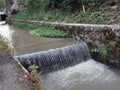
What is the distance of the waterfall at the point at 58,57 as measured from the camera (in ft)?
25.6

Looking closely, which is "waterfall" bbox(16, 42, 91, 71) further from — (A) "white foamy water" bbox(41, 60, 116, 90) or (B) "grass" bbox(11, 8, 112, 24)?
(B) "grass" bbox(11, 8, 112, 24)

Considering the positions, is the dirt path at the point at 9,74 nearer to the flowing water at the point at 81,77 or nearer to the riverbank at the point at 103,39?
the flowing water at the point at 81,77

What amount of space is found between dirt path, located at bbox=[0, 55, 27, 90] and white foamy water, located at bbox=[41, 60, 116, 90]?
4.45ft

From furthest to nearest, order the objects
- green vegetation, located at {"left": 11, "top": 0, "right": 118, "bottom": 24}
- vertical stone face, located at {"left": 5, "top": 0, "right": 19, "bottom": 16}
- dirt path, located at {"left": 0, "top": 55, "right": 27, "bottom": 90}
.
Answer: vertical stone face, located at {"left": 5, "top": 0, "right": 19, "bottom": 16} < green vegetation, located at {"left": 11, "top": 0, "right": 118, "bottom": 24} < dirt path, located at {"left": 0, "top": 55, "right": 27, "bottom": 90}

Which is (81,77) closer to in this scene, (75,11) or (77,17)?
(77,17)

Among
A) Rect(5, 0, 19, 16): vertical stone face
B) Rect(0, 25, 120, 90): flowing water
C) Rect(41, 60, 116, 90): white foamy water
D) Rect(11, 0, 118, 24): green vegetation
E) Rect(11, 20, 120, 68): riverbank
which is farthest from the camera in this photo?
Rect(5, 0, 19, 16): vertical stone face

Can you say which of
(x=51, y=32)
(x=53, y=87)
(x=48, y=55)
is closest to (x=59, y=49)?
(x=48, y=55)

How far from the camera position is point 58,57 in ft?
27.1

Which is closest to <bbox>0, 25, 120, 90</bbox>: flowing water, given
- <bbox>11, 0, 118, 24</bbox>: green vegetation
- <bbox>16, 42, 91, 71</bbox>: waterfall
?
<bbox>16, 42, 91, 71</bbox>: waterfall

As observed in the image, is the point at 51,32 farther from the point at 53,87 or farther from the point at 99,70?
the point at 53,87

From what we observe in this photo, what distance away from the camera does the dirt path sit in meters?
4.82

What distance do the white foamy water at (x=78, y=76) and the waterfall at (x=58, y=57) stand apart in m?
0.29

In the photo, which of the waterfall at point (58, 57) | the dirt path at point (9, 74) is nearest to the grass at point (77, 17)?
the waterfall at point (58, 57)

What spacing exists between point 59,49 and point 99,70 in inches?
70.9
